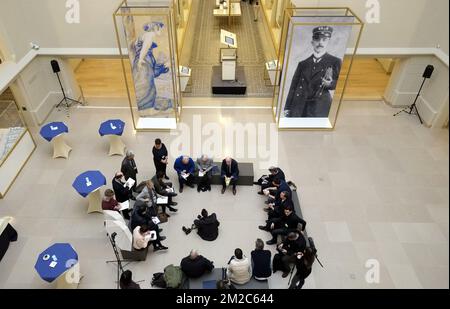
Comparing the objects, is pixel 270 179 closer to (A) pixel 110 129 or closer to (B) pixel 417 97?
(A) pixel 110 129

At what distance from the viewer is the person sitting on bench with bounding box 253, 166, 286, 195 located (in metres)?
8.16

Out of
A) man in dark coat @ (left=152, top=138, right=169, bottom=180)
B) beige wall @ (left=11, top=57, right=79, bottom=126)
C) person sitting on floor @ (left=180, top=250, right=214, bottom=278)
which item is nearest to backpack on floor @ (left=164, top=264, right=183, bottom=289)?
person sitting on floor @ (left=180, top=250, right=214, bottom=278)

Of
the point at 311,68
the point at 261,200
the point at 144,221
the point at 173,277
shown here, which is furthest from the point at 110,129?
the point at 311,68

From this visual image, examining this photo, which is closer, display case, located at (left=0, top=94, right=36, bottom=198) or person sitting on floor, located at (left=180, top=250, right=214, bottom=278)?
person sitting on floor, located at (left=180, top=250, right=214, bottom=278)

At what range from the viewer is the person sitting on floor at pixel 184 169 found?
27.5ft

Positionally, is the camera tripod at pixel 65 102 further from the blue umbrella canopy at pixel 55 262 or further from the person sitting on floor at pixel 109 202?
the blue umbrella canopy at pixel 55 262

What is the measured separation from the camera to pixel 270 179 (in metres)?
8.39

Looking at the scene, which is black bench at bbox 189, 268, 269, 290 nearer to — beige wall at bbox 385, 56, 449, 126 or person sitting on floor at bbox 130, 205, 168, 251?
person sitting on floor at bbox 130, 205, 168, 251

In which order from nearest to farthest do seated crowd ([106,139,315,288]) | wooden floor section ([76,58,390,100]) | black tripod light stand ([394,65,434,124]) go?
seated crowd ([106,139,315,288]), black tripod light stand ([394,65,434,124]), wooden floor section ([76,58,390,100])

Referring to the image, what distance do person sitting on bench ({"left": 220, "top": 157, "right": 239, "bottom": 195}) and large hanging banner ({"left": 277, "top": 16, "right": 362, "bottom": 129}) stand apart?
3.20m

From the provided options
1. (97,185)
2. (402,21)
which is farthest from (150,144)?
(402,21)

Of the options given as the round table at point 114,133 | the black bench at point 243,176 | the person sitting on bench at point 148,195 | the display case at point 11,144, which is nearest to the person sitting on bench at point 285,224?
the black bench at point 243,176

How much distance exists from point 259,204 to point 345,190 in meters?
2.41

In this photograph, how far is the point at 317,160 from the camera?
9.74 metres
